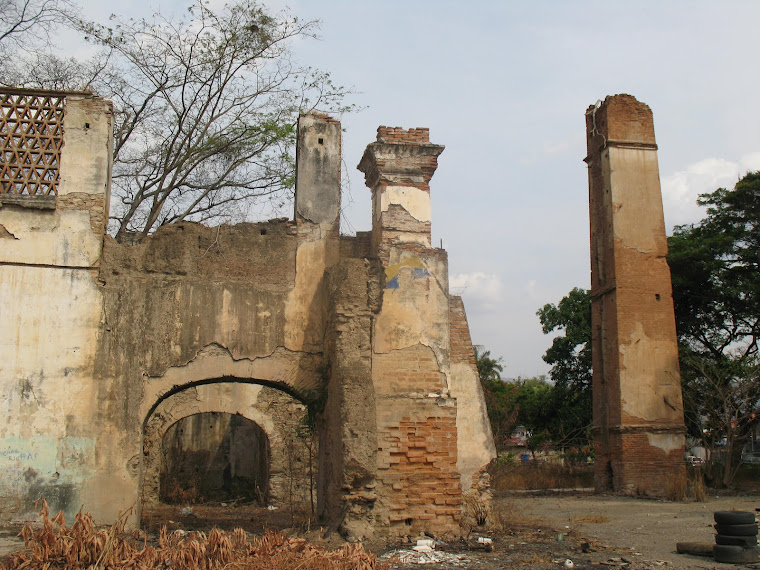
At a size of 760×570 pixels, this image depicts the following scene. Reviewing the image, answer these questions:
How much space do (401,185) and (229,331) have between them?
2727 millimetres

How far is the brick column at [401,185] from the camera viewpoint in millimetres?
9008

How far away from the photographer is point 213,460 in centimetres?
1823

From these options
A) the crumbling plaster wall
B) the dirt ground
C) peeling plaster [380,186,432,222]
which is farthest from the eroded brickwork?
the crumbling plaster wall

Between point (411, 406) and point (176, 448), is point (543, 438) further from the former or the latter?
point (411, 406)

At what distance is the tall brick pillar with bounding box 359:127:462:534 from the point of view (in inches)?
317

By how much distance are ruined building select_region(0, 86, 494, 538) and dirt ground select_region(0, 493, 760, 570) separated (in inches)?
27.6

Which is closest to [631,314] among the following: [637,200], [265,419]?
[637,200]

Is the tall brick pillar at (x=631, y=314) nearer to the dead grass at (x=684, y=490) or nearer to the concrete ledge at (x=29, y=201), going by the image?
the dead grass at (x=684, y=490)

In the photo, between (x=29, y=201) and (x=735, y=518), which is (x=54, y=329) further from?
(x=735, y=518)

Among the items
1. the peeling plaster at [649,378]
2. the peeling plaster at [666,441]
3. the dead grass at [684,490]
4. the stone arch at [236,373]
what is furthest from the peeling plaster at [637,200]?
the stone arch at [236,373]

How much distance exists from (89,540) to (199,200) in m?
9.98

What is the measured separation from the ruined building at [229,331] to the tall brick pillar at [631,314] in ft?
22.2

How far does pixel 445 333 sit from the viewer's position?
343 inches

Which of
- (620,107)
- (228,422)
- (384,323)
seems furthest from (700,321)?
(384,323)
